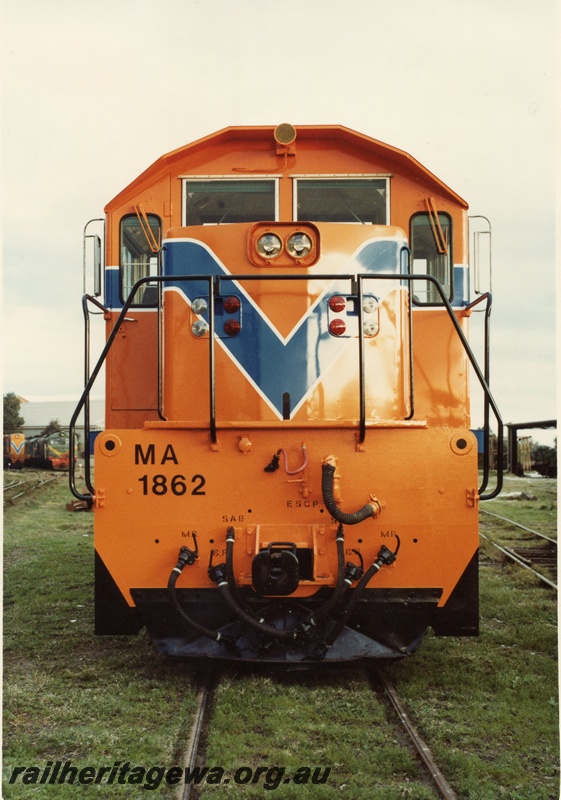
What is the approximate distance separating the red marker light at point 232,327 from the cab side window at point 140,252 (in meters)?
0.93

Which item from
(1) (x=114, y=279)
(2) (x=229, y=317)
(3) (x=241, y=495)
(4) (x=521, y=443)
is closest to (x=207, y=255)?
(2) (x=229, y=317)

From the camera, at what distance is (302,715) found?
3859 millimetres

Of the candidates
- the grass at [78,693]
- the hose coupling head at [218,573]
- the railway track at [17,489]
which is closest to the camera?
the grass at [78,693]

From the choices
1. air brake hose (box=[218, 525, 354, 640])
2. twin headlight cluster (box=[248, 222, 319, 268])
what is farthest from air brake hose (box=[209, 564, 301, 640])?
twin headlight cluster (box=[248, 222, 319, 268])

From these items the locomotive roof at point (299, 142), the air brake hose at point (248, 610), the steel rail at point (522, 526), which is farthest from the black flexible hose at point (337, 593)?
the steel rail at point (522, 526)

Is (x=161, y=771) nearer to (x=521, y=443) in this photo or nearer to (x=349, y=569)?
(x=349, y=569)

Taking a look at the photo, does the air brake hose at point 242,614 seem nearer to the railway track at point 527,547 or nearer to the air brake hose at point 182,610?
A: the air brake hose at point 182,610

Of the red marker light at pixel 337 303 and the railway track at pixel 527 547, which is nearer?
the red marker light at pixel 337 303

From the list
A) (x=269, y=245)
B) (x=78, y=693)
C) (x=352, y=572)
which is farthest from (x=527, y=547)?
(x=78, y=693)

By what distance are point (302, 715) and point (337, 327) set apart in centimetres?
238

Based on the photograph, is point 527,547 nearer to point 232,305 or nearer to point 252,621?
point 232,305

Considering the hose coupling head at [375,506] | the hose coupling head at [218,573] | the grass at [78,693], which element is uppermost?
the hose coupling head at [375,506]

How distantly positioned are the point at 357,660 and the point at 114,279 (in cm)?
339

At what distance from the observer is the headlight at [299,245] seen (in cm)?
472
